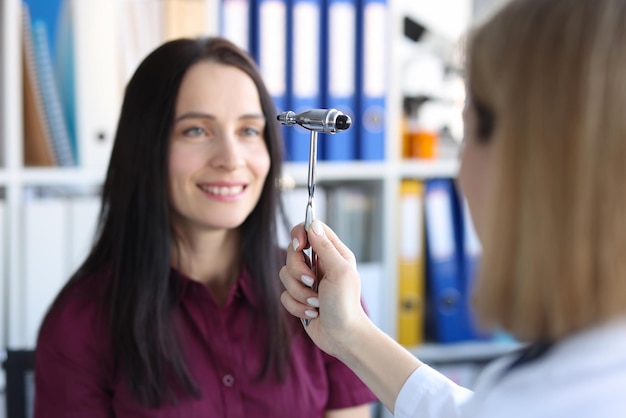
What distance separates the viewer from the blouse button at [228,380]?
133 cm

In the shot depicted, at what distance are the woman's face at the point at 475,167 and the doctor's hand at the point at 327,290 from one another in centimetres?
28

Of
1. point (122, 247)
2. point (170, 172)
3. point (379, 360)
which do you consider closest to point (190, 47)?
point (170, 172)

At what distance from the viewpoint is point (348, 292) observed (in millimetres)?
1013

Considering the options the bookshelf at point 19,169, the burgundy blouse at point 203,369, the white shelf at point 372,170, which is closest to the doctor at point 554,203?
the burgundy blouse at point 203,369

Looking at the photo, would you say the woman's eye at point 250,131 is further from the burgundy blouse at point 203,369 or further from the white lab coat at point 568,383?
the white lab coat at point 568,383

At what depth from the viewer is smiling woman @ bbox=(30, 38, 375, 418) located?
132cm

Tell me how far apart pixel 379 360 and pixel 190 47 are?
0.68 metres

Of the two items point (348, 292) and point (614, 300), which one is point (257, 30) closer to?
point (348, 292)

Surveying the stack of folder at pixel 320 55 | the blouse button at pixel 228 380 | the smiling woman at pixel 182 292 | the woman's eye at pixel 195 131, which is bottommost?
the blouse button at pixel 228 380

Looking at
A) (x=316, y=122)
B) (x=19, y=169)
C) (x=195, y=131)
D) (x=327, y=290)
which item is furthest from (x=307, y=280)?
(x=19, y=169)

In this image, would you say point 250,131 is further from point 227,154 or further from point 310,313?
point 310,313

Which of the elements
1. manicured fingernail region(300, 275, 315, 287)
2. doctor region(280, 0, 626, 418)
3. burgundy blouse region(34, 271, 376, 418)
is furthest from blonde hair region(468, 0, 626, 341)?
burgundy blouse region(34, 271, 376, 418)

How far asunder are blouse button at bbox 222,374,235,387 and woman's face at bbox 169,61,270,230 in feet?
0.87

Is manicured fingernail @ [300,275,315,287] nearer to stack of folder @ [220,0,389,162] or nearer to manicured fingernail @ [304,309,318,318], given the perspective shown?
manicured fingernail @ [304,309,318,318]
